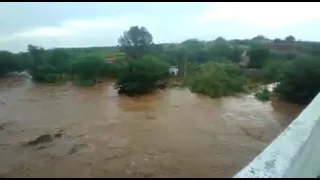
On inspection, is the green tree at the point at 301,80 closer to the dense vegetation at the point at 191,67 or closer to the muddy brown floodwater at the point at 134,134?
the dense vegetation at the point at 191,67

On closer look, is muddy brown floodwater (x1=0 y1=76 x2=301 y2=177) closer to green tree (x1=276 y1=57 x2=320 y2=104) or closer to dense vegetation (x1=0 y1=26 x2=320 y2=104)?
green tree (x1=276 y1=57 x2=320 y2=104)

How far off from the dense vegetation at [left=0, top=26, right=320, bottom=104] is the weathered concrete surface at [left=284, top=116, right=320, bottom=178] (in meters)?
11.5

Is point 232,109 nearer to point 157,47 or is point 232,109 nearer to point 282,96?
point 282,96

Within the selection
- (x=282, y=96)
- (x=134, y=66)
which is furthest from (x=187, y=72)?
(x=282, y=96)

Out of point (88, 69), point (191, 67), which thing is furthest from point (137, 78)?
point (191, 67)

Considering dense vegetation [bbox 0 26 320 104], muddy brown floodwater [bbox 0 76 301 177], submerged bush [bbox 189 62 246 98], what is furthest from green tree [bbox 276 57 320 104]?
→ submerged bush [bbox 189 62 246 98]

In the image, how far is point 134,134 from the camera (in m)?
9.25

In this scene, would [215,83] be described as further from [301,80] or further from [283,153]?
[283,153]

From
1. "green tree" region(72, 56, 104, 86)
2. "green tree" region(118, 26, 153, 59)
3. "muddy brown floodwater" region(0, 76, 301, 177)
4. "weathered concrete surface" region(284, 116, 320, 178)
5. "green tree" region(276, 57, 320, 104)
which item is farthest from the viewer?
"green tree" region(118, 26, 153, 59)

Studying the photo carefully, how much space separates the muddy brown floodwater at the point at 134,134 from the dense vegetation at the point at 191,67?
2.97 ft

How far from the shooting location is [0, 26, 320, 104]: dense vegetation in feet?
45.8

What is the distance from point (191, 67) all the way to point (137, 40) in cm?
687

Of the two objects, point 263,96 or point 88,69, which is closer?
point 263,96

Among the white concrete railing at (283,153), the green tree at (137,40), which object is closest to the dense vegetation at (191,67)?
the green tree at (137,40)
